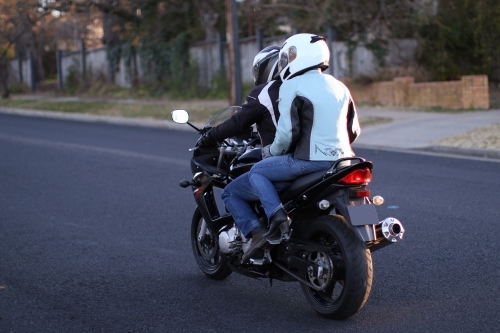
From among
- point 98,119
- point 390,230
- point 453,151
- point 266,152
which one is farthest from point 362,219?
point 98,119

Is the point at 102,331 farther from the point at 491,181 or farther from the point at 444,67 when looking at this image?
the point at 444,67

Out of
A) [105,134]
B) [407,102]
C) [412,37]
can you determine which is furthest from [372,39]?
[105,134]

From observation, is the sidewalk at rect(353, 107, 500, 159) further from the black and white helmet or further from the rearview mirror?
the rearview mirror

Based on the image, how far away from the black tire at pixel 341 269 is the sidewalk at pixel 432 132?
8.75m

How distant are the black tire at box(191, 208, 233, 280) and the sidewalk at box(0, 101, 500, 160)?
8001 millimetres

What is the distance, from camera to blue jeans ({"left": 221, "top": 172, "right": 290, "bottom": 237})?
17.9ft

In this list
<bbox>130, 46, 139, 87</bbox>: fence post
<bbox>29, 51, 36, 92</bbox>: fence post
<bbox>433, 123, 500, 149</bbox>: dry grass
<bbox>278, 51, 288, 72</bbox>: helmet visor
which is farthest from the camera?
<bbox>29, 51, 36, 92</bbox>: fence post

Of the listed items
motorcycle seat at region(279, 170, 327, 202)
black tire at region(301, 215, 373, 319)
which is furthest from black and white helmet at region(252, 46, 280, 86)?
black tire at region(301, 215, 373, 319)

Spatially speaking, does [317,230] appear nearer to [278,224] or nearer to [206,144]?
[278,224]

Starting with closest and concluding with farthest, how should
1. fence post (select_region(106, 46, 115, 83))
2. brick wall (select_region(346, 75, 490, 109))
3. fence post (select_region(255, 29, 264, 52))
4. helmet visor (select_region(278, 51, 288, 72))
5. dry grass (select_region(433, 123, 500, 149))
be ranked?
helmet visor (select_region(278, 51, 288, 72)) < dry grass (select_region(433, 123, 500, 149)) < brick wall (select_region(346, 75, 490, 109)) < fence post (select_region(255, 29, 264, 52)) < fence post (select_region(106, 46, 115, 83))

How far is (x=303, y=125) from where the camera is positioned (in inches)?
203

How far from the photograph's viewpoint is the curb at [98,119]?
21281 millimetres

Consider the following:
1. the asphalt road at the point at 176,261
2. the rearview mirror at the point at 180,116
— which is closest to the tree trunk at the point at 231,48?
the asphalt road at the point at 176,261

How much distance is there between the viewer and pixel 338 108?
5.15m
